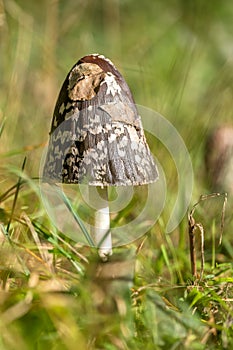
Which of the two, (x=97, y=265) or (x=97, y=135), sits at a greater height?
(x=97, y=135)

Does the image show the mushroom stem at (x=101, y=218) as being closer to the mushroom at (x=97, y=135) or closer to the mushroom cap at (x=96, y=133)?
the mushroom at (x=97, y=135)

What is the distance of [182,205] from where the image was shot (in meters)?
2.89

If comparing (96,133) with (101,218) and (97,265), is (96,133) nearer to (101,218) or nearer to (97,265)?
(101,218)

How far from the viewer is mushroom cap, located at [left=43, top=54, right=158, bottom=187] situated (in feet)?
7.32

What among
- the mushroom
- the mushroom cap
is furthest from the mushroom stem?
the mushroom cap

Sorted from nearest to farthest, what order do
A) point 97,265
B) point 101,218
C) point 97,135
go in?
point 97,265, point 97,135, point 101,218

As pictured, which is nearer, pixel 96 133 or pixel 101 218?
pixel 96 133

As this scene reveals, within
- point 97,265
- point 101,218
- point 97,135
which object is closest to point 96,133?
point 97,135

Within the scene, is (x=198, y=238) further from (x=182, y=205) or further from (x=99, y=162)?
(x=99, y=162)

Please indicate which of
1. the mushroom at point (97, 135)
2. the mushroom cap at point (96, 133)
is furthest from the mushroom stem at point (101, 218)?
the mushroom cap at point (96, 133)

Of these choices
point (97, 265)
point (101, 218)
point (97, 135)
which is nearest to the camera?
point (97, 265)

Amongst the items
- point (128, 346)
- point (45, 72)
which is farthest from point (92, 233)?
point (45, 72)

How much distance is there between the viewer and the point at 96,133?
2.23 metres

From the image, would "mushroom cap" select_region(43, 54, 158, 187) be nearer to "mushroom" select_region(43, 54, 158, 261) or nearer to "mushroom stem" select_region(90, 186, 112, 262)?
"mushroom" select_region(43, 54, 158, 261)
